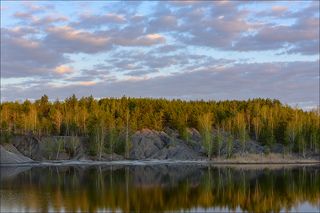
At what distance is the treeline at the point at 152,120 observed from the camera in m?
132

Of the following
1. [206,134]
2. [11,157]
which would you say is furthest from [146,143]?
[11,157]

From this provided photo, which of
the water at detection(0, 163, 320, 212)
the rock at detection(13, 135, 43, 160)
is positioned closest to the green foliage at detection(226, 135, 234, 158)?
the water at detection(0, 163, 320, 212)

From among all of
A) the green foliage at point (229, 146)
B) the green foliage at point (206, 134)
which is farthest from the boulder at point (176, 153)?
the green foliage at point (229, 146)

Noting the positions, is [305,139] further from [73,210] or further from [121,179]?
[73,210]

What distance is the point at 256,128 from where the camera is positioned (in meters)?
146

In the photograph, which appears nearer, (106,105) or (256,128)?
(256,128)

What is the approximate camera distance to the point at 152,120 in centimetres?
14188

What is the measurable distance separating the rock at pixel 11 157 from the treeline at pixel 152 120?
654 cm

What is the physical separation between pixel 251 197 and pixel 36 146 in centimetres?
8012

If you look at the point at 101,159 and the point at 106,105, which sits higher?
the point at 106,105

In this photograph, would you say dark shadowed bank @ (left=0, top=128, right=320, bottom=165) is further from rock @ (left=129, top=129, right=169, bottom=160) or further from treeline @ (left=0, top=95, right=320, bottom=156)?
treeline @ (left=0, top=95, right=320, bottom=156)

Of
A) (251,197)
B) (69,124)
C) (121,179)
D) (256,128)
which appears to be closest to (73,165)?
(69,124)

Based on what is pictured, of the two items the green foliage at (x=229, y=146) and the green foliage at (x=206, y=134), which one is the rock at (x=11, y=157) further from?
the green foliage at (x=229, y=146)

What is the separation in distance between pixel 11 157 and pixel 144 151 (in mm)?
32580
